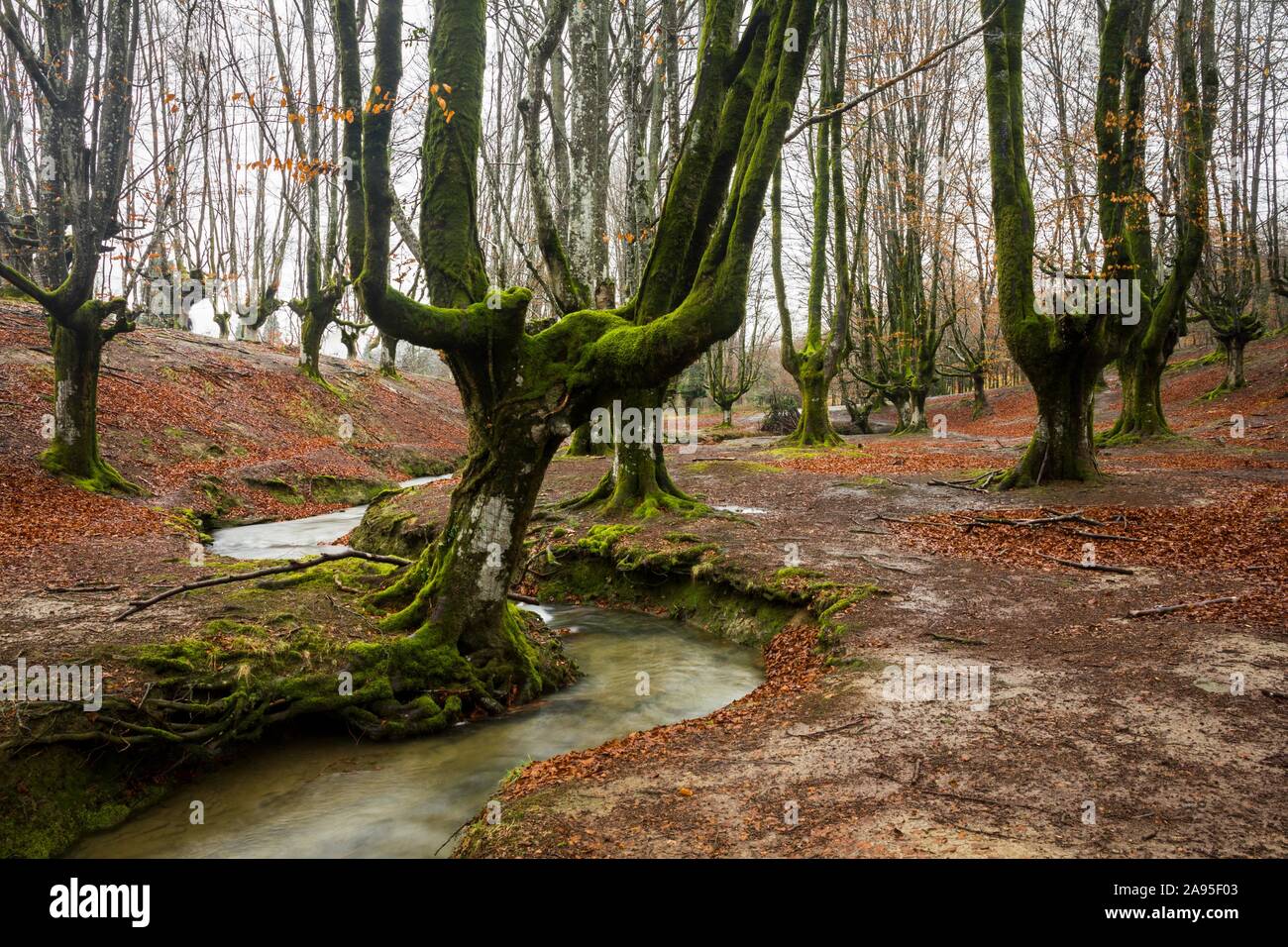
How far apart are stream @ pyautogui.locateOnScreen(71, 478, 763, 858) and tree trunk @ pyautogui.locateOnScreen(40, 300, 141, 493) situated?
954 centimetres

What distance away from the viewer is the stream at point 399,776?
4.26m

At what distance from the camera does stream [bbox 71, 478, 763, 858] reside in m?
4.26

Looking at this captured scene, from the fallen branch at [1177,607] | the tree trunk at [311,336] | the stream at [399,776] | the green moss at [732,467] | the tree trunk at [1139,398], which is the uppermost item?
the tree trunk at [311,336]

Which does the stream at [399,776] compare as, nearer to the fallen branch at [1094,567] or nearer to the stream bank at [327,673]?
the stream bank at [327,673]

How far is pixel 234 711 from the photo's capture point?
4977 millimetres

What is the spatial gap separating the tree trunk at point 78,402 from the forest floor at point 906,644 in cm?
55

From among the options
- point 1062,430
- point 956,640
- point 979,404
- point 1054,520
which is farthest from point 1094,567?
point 979,404

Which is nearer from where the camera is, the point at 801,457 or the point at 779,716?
the point at 779,716

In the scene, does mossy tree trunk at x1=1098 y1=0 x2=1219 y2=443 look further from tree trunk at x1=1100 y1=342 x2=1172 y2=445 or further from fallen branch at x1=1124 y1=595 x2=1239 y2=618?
fallen branch at x1=1124 y1=595 x2=1239 y2=618

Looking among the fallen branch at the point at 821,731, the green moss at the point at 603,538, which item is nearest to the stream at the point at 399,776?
the fallen branch at the point at 821,731
